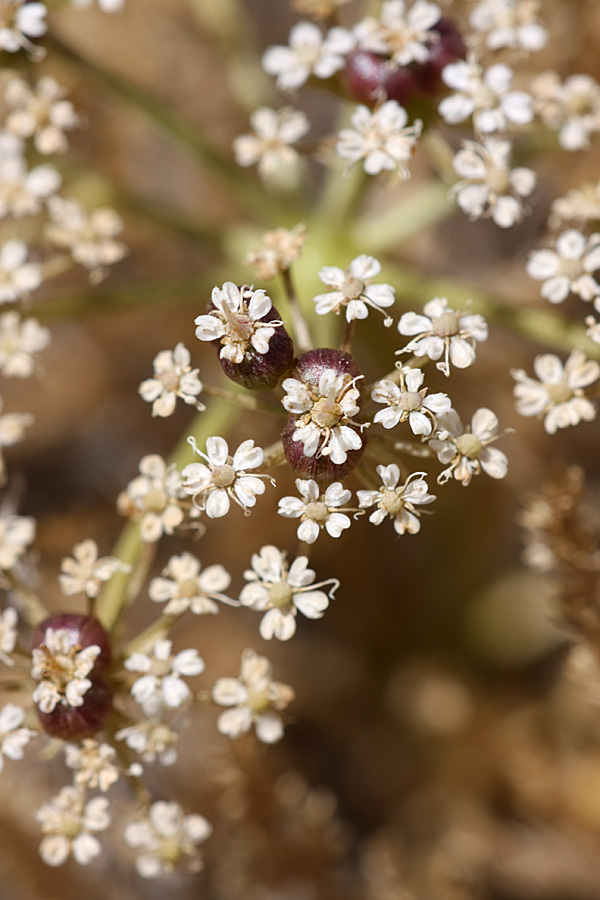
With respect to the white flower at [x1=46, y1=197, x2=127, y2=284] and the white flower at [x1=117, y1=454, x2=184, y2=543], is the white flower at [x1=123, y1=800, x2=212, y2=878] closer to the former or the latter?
the white flower at [x1=117, y1=454, x2=184, y2=543]

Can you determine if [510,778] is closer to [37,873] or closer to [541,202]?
[37,873]

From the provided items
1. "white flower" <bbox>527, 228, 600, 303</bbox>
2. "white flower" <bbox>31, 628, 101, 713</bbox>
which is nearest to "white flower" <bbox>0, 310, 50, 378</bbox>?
"white flower" <bbox>31, 628, 101, 713</bbox>

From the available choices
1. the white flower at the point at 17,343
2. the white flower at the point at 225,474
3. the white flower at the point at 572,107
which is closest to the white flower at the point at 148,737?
the white flower at the point at 225,474

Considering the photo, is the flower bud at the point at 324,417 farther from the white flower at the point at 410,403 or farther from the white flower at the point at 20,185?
the white flower at the point at 20,185

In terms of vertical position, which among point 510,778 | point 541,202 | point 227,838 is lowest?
point 227,838

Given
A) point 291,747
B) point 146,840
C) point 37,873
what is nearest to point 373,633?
point 291,747

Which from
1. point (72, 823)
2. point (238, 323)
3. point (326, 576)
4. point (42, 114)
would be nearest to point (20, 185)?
point (42, 114)
